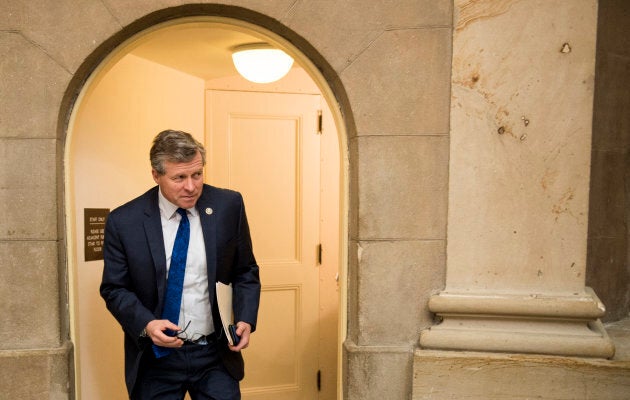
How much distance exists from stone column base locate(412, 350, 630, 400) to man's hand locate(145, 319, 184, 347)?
1.18m

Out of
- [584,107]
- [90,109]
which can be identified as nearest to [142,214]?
[90,109]

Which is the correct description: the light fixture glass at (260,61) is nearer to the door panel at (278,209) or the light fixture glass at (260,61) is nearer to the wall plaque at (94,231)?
the door panel at (278,209)

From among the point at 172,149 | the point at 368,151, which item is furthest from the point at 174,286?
the point at 368,151

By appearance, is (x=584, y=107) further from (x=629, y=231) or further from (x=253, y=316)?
(x=253, y=316)

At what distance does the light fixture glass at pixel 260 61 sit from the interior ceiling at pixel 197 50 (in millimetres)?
60

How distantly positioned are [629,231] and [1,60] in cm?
355

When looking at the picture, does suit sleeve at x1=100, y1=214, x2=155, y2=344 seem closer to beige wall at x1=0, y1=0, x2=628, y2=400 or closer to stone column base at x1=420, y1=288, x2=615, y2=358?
beige wall at x1=0, y1=0, x2=628, y2=400

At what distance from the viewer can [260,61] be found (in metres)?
3.70

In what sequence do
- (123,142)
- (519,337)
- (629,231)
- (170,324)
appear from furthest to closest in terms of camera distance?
(123,142) < (629,231) < (519,337) < (170,324)

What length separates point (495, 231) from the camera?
2.75 meters

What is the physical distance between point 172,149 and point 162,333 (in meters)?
0.77

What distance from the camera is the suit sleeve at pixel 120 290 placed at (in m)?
2.32

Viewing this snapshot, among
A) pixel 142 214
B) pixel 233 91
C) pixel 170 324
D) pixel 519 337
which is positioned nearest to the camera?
pixel 170 324

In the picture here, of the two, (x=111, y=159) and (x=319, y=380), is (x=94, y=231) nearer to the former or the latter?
(x=111, y=159)
